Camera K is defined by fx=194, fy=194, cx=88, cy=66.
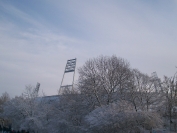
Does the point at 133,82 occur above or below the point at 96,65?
below

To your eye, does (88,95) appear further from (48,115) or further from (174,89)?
(174,89)

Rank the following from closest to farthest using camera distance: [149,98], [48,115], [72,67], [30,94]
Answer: [149,98], [48,115], [30,94], [72,67]

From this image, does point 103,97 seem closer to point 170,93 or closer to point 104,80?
point 104,80

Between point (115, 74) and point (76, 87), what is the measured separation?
693cm

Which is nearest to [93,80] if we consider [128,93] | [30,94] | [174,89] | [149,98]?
[128,93]

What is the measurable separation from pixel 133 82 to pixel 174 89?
621 centimetres

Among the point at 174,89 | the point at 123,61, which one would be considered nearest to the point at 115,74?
the point at 123,61

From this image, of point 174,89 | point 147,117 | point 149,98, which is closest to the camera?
point 147,117

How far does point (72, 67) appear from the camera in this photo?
45750 millimetres

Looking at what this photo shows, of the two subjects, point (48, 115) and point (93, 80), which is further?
point (48, 115)

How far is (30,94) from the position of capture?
37844mm

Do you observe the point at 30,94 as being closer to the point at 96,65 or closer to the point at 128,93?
the point at 96,65

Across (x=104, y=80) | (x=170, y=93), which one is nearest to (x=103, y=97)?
(x=104, y=80)

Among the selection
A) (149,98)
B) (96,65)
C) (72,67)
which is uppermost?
(72,67)
